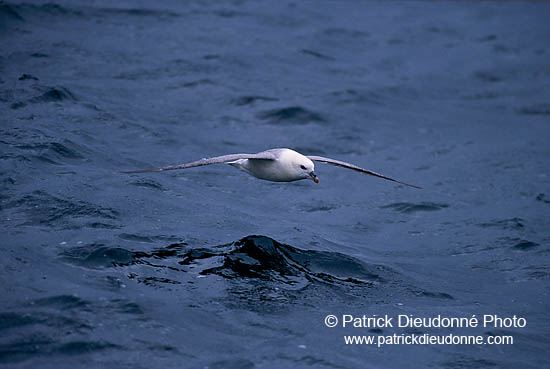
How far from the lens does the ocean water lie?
8.27 m

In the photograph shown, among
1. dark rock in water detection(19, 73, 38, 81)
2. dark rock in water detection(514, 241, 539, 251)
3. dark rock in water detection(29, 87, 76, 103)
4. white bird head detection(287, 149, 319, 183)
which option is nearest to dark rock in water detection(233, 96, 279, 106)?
dark rock in water detection(29, 87, 76, 103)

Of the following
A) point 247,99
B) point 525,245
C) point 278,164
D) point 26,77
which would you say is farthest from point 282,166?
point 26,77

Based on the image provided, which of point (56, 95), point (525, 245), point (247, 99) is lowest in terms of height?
point (525, 245)

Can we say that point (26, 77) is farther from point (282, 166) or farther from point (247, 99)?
point (282, 166)

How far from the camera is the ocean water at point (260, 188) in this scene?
827 cm

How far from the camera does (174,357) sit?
7551 mm

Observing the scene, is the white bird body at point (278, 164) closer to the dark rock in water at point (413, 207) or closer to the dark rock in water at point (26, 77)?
the dark rock in water at point (413, 207)

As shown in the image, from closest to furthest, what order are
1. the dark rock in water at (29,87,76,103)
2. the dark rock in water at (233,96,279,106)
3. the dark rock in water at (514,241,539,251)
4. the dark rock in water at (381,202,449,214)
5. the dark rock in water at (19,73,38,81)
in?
the dark rock in water at (514,241,539,251), the dark rock in water at (381,202,449,214), the dark rock in water at (29,87,76,103), the dark rock in water at (19,73,38,81), the dark rock in water at (233,96,279,106)

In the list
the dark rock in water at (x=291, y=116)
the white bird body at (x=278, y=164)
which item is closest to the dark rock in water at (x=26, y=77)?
the dark rock in water at (x=291, y=116)

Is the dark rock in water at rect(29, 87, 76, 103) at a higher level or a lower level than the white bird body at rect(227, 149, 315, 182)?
lower

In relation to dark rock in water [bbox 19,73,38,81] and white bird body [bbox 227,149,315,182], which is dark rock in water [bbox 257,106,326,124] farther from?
white bird body [bbox 227,149,315,182]

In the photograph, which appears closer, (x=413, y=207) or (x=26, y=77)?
(x=413, y=207)

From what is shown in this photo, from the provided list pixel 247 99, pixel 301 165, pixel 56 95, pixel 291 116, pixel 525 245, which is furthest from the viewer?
pixel 247 99

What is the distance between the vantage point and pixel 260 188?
13289 mm
